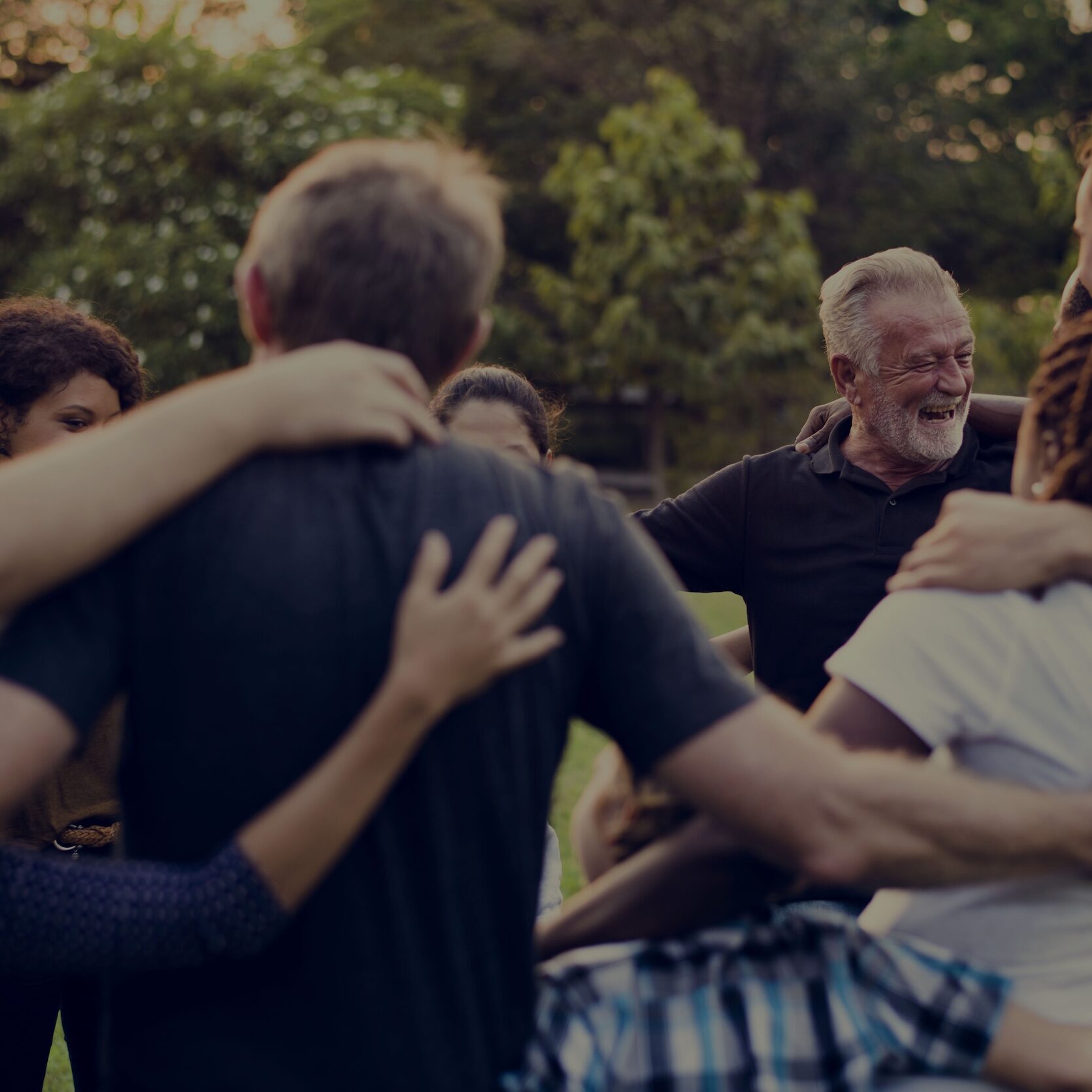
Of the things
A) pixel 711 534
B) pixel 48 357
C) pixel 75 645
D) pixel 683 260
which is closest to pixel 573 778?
pixel 711 534

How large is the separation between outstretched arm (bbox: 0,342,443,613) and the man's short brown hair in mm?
61

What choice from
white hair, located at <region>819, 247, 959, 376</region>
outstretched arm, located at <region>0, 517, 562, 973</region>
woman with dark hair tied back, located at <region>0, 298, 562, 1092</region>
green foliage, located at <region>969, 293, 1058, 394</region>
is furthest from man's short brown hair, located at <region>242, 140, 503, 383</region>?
green foliage, located at <region>969, 293, 1058, 394</region>

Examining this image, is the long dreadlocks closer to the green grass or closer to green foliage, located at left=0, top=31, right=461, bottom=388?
the green grass

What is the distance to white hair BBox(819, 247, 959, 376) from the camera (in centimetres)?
387

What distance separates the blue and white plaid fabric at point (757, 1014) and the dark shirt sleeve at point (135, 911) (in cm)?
41

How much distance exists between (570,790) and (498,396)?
4.52 meters

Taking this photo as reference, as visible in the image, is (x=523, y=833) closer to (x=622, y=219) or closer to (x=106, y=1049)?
(x=106, y=1049)

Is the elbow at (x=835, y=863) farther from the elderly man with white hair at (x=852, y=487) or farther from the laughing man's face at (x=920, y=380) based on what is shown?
the laughing man's face at (x=920, y=380)

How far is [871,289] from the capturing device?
393cm

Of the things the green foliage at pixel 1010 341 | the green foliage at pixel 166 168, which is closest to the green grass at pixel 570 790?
the green foliage at pixel 1010 341

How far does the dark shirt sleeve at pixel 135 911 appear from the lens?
1.50m

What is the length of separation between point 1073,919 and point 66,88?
2041 cm

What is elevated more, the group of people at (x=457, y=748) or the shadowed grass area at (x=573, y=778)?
the group of people at (x=457, y=748)

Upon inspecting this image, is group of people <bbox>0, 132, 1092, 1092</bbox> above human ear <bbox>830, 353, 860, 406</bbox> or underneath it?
underneath
